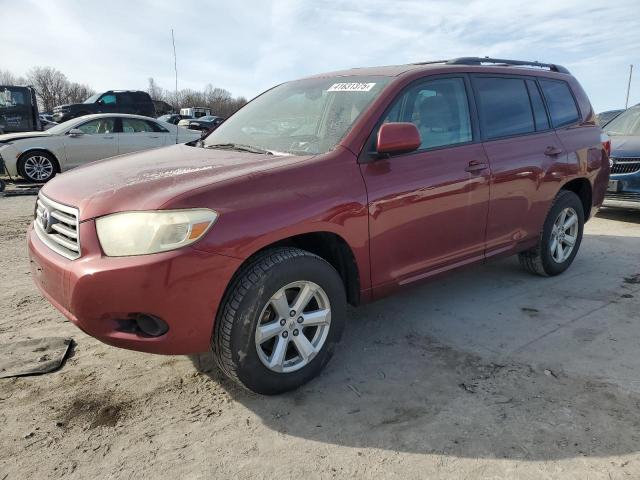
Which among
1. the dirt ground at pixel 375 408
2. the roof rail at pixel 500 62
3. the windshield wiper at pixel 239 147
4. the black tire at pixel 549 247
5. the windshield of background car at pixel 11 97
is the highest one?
the windshield of background car at pixel 11 97

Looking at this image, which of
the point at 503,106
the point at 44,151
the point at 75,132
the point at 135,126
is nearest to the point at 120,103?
the point at 135,126

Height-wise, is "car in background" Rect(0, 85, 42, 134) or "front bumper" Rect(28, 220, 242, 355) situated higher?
"car in background" Rect(0, 85, 42, 134)

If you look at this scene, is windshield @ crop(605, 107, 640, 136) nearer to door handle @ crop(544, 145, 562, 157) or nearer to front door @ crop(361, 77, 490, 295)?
door handle @ crop(544, 145, 562, 157)

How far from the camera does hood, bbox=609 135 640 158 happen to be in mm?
6976

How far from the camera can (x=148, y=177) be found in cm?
264

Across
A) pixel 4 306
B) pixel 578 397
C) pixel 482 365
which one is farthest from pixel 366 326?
pixel 4 306

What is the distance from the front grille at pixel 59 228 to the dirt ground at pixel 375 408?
2.65 ft

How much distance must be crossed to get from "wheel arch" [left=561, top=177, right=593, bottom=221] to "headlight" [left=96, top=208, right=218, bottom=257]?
3.61 metres

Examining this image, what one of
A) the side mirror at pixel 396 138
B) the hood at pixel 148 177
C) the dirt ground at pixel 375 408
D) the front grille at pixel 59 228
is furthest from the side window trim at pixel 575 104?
the front grille at pixel 59 228

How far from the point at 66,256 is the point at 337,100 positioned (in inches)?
75.4

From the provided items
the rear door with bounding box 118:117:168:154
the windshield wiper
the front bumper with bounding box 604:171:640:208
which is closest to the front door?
the windshield wiper

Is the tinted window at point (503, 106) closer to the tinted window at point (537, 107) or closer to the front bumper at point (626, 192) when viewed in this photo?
the tinted window at point (537, 107)

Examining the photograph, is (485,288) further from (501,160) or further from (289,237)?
(289,237)

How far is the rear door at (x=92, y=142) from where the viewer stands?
406 inches
